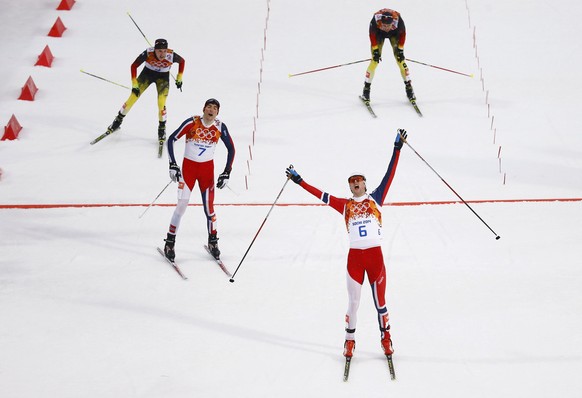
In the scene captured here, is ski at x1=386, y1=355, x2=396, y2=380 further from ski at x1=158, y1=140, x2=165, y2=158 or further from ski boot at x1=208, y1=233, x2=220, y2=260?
ski at x1=158, y1=140, x2=165, y2=158

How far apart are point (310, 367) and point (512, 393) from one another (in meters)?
1.55

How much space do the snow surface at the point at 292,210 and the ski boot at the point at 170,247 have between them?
15 cm

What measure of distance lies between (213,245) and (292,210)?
137 centimetres

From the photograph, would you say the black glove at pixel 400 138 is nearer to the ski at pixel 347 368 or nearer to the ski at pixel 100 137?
the ski at pixel 347 368

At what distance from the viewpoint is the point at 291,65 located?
1479 centimetres

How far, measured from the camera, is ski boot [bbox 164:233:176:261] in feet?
31.8

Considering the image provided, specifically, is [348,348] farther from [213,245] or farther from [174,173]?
[174,173]

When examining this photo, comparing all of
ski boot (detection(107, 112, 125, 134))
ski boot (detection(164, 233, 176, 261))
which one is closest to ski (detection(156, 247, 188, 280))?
ski boot (detection(164, 233, 176, 261))

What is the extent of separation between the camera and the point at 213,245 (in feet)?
32.3

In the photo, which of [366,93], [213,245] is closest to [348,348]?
[213,245]

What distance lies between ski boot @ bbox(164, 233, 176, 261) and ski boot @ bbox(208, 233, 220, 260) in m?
0.36

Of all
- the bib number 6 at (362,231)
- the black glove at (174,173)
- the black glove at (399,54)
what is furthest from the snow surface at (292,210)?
the bib number 6 at (362,231)

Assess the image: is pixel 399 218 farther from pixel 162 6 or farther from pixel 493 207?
pixel 162 6

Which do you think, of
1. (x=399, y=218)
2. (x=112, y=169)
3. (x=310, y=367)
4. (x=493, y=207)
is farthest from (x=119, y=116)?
(x=310, y=367)
